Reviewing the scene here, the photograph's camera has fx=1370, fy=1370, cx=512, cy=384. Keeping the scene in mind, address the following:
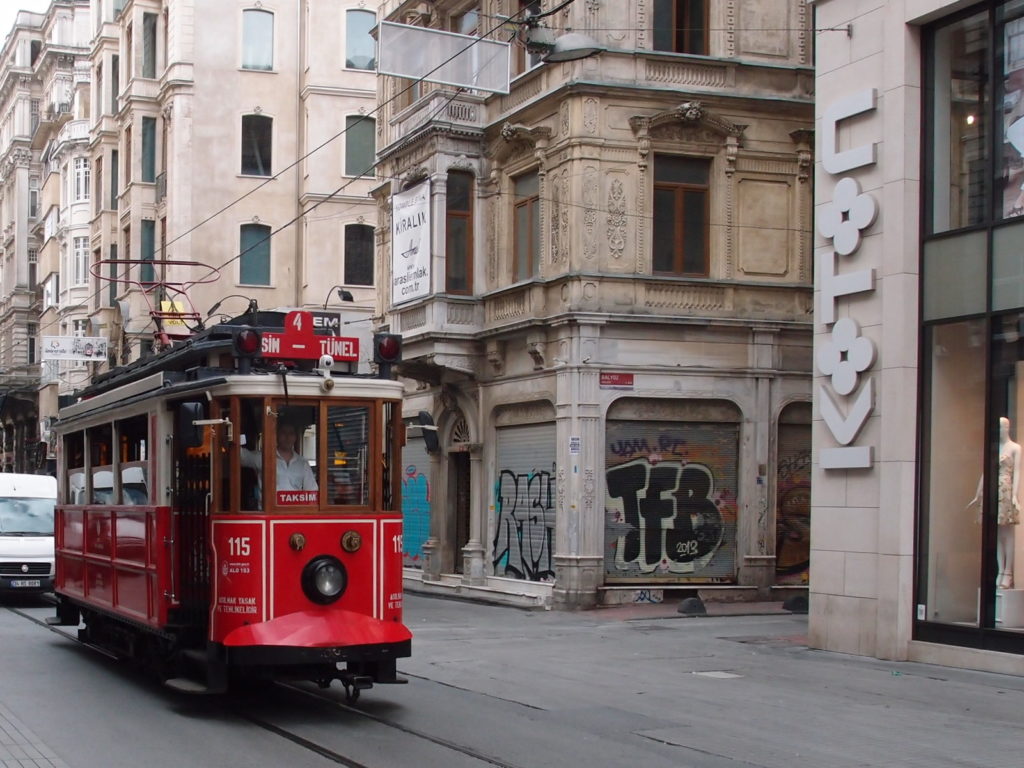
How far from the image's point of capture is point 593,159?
23844mm

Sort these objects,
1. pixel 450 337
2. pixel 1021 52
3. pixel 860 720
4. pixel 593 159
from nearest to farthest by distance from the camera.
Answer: pixel 860 720 → pixel 1021 52 → pixel 593 159 → pixel 450 337

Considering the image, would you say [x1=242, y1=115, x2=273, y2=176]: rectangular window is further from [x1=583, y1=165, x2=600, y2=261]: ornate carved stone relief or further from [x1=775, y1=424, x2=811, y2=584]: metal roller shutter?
[x1=775, y1=424, x2=811, y2=584]: metal roller shutter

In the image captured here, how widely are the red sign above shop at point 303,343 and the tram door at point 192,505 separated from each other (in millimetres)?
799

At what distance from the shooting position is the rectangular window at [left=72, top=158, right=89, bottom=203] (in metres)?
52.7

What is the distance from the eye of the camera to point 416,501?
1185 inches

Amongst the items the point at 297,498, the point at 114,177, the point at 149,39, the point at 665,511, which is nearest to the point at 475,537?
the point at 665,511

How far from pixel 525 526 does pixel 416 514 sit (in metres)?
5.33

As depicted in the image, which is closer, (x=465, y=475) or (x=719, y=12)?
(x=719, y=12)

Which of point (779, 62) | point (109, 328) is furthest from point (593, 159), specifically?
point (109, 328)

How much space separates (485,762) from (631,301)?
15.0 m

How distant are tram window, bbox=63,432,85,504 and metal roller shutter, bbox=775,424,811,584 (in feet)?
43.4

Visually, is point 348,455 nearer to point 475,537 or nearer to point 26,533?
point 26,533

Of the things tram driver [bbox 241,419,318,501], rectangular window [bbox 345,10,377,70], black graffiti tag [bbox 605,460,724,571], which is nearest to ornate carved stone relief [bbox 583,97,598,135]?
black graffiti tag [bbox 605,460,724,571]

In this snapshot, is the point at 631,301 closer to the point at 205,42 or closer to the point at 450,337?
the point at 450,337
